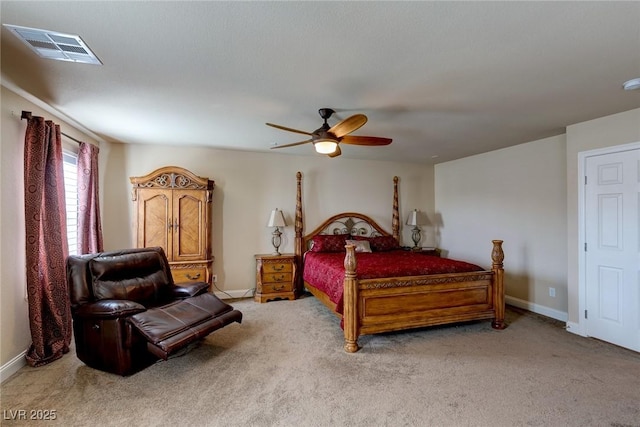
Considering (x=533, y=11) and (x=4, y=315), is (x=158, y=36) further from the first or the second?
(x=4, y=315)

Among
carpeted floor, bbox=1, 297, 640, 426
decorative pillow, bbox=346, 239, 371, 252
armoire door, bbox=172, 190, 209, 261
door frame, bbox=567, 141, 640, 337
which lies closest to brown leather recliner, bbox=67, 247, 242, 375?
carpeted floor, bbox=1, 297, 640, 426

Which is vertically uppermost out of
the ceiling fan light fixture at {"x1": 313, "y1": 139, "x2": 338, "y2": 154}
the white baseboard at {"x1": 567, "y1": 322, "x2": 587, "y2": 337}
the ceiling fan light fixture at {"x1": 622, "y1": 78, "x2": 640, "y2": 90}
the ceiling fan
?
the ceiling fan light fixture at {"x1": 622, "y1": 78, "x2": 640, "y2": 90}

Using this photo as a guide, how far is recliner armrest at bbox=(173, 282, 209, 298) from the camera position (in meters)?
3.10

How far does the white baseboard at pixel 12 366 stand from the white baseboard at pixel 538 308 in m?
5.86

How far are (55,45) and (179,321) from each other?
7.13 feet

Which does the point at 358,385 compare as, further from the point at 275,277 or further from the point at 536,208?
the point at 536,208

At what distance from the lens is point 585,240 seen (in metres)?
3.26

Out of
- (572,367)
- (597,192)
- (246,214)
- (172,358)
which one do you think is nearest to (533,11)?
(597,192)

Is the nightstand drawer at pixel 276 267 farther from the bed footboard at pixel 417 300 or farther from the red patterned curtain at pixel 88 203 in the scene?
the red patterned curtain at pixel 88 203

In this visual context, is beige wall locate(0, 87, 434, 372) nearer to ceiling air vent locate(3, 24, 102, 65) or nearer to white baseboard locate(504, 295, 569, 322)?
ceiling air vent locate(3, 24, 102, 65)

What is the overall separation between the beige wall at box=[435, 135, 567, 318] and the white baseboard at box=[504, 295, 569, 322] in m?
0.01

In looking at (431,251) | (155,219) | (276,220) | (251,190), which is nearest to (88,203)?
(155,219)

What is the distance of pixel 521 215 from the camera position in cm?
428

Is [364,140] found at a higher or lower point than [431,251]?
higher
